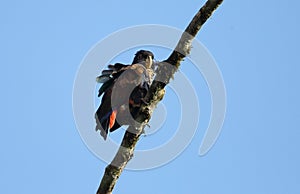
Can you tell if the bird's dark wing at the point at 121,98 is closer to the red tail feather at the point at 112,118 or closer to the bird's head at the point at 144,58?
the red tail feather at the point at 112,118

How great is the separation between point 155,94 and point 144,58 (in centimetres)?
268

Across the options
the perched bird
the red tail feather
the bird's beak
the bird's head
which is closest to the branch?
the perched bird

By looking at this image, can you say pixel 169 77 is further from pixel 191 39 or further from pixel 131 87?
pixel 131 87

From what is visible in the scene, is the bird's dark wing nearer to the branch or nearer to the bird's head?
the bird's head

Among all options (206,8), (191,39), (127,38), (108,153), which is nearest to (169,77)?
(191,39)

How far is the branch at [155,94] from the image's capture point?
208 inches

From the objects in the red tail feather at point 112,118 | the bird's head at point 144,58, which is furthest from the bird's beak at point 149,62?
the red tail feather at point 112,118

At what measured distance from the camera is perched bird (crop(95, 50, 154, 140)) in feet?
24.7

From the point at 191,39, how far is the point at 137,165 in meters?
2.26

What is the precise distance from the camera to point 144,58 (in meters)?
8.32

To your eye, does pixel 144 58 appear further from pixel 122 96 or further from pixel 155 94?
pixel 155 94

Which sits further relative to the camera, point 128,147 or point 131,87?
point 131,87

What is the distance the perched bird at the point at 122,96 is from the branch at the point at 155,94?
4.70 feet

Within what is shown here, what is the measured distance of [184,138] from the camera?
754 cm
